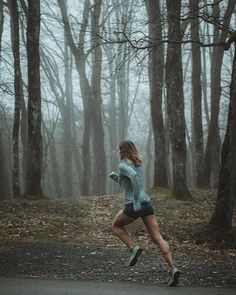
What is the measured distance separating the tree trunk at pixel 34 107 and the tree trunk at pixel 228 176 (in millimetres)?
7834

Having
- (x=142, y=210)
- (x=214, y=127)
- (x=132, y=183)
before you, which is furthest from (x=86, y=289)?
(x=214, y=127)

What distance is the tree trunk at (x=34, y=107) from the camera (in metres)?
17.8

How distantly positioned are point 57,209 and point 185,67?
89.5ft

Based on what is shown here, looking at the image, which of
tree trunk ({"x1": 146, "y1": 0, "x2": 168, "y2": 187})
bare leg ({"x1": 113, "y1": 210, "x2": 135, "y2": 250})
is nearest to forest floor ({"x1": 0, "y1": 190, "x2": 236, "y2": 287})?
bare leg ({"x1": 113, "y1": 210, "x2": 135, "y2": 250})

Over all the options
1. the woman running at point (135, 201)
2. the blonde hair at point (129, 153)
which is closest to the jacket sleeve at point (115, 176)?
the woman running at point (135, 201)

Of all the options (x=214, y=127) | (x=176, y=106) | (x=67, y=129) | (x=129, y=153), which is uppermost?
(x=67, y=129)

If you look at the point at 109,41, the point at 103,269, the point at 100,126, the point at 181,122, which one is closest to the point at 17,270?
the point at 103,269

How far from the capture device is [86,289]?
24.1 feet

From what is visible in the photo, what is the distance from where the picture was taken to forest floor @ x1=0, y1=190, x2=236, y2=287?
853 cm

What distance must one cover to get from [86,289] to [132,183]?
175 cm

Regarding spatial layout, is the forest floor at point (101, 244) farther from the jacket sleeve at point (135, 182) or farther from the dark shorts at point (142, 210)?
the jacket sleeve at point (135, 182)

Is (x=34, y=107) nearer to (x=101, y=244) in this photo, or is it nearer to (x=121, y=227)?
(x=101, y=244)

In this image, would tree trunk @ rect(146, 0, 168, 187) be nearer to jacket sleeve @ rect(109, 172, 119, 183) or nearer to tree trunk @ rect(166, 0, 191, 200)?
tree trunk @ rect(166, 0, 191, 200)

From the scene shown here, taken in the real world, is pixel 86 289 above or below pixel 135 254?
below
